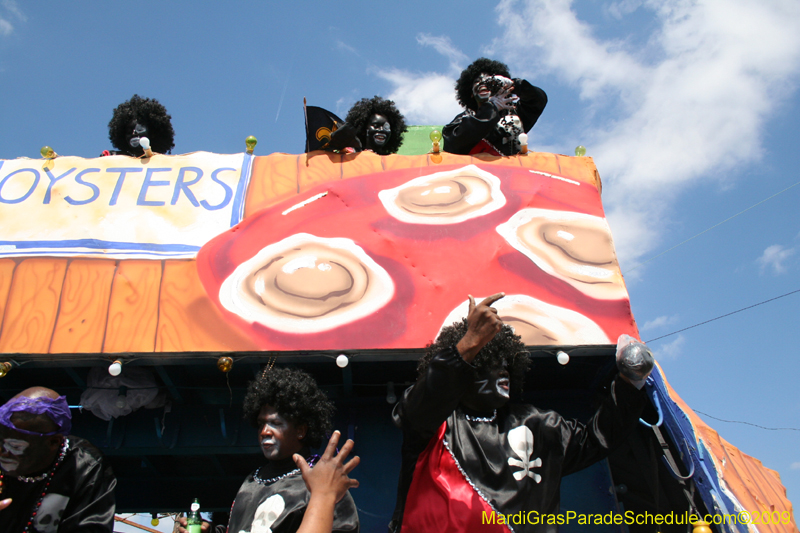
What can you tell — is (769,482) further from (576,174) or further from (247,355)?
(247,355)

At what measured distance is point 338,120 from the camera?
5305 mm

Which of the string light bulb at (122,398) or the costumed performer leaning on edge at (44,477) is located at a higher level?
the string light bulb at (122,398)

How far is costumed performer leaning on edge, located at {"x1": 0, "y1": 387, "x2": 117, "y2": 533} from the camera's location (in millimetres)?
2627

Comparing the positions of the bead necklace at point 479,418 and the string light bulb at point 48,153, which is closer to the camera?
the bead necklace at point 479,418

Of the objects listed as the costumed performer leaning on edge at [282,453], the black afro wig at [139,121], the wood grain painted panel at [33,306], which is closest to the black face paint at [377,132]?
the black afro wig at [139,121]

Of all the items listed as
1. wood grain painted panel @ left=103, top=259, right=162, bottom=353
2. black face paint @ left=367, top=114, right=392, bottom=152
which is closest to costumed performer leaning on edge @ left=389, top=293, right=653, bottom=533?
wood grain painted panel @ left=103, top=259, right=162, bottom=353

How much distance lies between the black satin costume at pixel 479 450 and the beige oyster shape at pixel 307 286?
131cm

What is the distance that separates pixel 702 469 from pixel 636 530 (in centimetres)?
A: 141

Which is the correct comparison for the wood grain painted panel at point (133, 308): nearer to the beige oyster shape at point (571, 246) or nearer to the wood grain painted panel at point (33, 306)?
the wood grain painted panel at point (33, 306)

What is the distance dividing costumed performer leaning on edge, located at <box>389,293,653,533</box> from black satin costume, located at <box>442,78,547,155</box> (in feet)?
8.64

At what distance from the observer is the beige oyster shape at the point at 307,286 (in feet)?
13.2

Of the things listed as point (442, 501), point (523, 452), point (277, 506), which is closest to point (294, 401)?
point (277, 506)

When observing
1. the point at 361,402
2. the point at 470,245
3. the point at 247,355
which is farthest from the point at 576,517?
the point at 247,355

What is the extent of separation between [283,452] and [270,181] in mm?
2552
